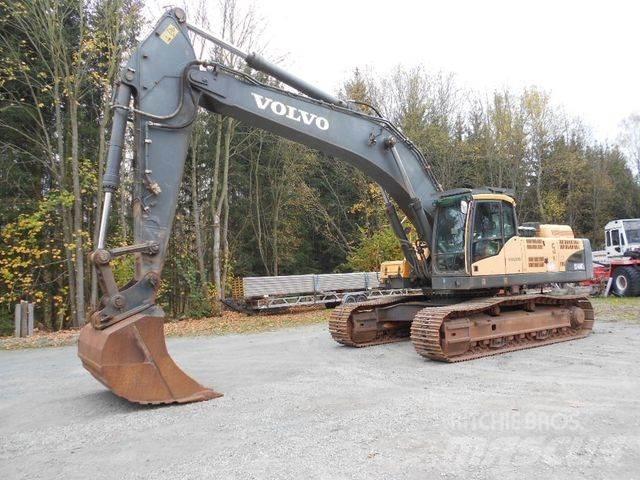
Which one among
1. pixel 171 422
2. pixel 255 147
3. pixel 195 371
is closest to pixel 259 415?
pixel 171 422

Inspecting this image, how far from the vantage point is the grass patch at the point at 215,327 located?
1280cm

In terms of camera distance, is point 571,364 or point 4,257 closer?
point 571,364

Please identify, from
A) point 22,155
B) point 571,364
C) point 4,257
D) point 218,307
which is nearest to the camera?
point 571,364

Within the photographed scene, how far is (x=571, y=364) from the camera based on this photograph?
7324 millimetres

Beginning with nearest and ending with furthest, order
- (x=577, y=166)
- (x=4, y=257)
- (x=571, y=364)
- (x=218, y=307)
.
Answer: (x=571, y=364) → (x=4, y=257) → (x=218, y=307) → (x=577, y=166)

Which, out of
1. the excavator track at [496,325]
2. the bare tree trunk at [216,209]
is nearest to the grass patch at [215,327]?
the bare tree trunk at [216,209]

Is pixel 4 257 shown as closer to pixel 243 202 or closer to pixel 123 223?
pixel 123 223

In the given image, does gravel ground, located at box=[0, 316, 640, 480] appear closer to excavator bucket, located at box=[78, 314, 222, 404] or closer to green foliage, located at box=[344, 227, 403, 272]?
excavator bucket, located at box=[78, 314, 222, 404]

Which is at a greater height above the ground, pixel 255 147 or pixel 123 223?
pixel 255 147

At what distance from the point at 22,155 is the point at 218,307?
8476 millimetres

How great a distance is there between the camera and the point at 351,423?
15.7 feet

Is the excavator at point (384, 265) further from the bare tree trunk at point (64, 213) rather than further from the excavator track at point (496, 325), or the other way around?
the bare tree trunk at point (64, 213)

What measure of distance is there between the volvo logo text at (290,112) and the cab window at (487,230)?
2.97 metres

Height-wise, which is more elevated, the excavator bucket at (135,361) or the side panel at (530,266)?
the side panel at (530,266)
